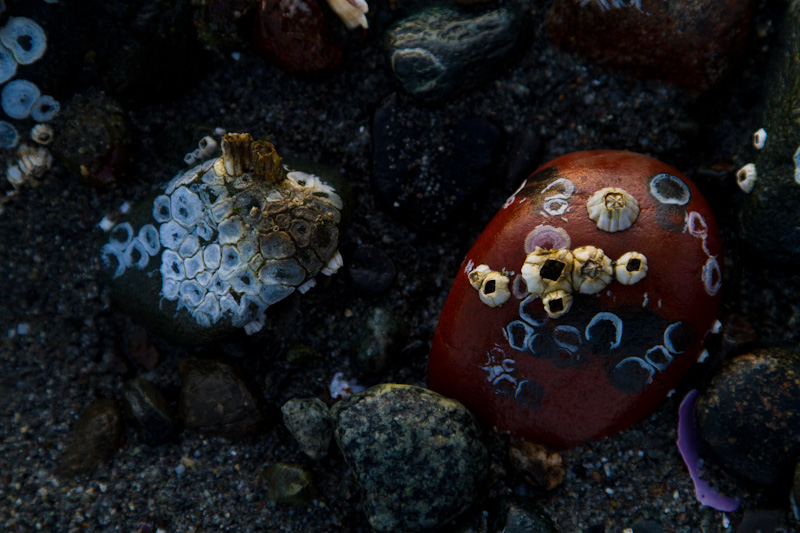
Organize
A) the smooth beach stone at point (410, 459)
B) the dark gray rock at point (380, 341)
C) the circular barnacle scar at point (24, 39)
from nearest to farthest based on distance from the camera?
the smooth beach stone at point (410, 459) → the circular barnacle scar at point (24, 39) → the dark gray rock at point (380, 341)

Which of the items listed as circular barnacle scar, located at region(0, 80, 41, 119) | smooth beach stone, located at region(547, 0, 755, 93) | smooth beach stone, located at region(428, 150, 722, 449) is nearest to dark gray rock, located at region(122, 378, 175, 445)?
smooth beach stone, located at region(428, 150, 722, 449)

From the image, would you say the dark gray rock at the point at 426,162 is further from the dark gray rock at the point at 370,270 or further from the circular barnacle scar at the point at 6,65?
the circular barnacle scar at the point at 6,65

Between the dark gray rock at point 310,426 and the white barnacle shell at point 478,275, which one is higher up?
the white barnacle shell at point 478,275

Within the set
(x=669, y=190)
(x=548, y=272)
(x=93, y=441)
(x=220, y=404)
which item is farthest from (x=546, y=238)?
(x=93, y=441)

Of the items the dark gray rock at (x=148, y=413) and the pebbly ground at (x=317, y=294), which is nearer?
the pebbly ground at (x=317, y=294)

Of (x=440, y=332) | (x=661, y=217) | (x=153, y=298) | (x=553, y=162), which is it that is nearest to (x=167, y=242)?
(x=153, y=298)

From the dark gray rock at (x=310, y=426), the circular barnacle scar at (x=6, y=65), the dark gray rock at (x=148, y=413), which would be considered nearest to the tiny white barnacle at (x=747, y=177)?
the dark gray rock at (x=310, y=426)

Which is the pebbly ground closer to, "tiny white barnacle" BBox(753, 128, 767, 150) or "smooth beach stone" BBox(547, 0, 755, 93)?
"smooth beach stone" BBox(547, 0, 755, 93)
